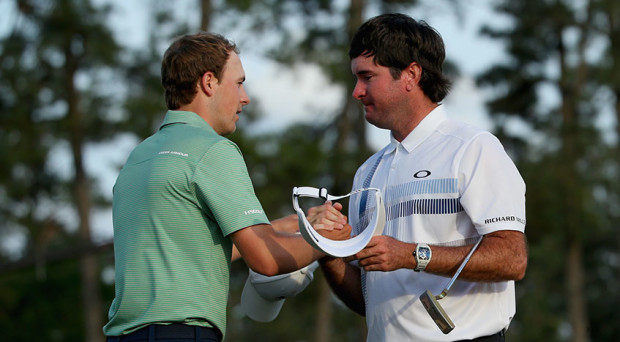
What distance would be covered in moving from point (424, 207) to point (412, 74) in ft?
2.52

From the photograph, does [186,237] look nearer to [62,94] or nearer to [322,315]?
[322,315]

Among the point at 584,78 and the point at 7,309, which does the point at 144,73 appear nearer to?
the point at 7,309

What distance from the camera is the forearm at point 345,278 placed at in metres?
4.77

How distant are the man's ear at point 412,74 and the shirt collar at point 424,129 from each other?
0.18 m

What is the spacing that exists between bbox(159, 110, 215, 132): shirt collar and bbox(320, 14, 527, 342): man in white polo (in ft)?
3.03

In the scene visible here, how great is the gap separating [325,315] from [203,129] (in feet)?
65.6

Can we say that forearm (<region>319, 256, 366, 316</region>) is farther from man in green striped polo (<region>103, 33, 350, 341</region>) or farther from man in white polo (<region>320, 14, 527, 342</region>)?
man in green striped polo (<region>103, 33, 350, 341</region>)

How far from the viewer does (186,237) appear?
12.1 feet

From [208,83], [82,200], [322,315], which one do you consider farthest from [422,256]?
[82,200]

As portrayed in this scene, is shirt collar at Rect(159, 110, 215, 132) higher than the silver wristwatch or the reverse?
higher

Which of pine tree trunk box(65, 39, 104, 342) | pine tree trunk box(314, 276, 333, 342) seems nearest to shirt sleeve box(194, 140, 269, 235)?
pine tree trunk box(314, 276, 333, 342)

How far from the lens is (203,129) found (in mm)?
3914

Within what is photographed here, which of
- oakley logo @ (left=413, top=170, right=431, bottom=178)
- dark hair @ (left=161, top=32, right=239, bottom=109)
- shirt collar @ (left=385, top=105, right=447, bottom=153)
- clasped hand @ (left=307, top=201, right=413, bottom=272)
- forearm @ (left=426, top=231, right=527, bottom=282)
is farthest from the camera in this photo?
shirt collar @ (left=385, top=105, right=447, bottom=153)

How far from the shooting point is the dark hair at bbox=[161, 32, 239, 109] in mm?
4020
